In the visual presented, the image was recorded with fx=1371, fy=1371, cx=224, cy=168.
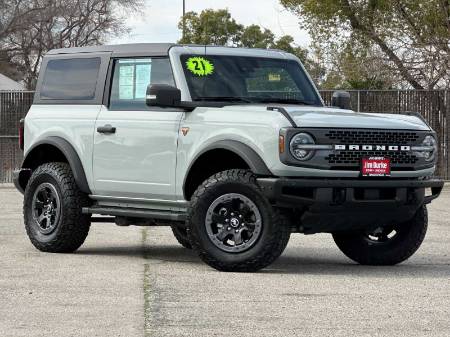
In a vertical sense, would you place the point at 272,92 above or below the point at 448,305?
above

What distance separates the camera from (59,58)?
44.6 feet

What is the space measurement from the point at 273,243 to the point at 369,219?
2.84 ft

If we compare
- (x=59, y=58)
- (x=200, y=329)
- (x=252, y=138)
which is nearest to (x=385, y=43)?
(x=59, y=58)

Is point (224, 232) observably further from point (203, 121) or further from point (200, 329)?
point (200, 329)

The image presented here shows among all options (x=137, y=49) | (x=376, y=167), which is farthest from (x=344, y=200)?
(x=137, y=49)

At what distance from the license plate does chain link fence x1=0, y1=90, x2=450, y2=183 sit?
698 inches

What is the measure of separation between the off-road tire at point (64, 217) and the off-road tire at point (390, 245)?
2.41 m

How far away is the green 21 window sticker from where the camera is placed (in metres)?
12.2

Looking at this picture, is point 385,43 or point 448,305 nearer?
point 448,305

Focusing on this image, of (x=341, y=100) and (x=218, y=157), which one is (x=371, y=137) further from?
(x=341, y=100)

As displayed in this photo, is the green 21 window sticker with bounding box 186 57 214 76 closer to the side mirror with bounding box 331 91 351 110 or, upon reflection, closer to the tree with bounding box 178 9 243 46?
the side mirror with bounding box 331 91 351 110

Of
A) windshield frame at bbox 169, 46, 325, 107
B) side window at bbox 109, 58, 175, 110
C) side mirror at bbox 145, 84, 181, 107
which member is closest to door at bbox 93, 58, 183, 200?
side window at bbox 109, 58, 175, 110

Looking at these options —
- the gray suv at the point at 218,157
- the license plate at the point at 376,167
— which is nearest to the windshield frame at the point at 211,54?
the gray suv at the point at 218,157

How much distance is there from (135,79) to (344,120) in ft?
7.59
